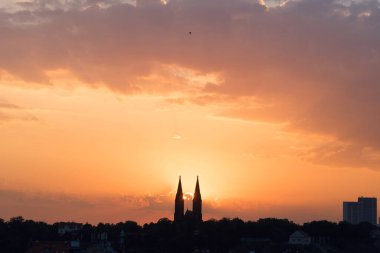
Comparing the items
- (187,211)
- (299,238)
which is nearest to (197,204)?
(187,211)

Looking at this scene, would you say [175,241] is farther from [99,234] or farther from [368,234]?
[368,234]

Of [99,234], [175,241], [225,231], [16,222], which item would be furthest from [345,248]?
[16,222]

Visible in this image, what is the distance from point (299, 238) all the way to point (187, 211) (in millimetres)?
31478

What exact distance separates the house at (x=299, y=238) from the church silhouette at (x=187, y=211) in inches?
969

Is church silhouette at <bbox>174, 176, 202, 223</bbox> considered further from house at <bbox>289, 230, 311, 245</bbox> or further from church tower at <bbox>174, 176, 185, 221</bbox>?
house at <bbox>289, 230, 311, 245</bbox>

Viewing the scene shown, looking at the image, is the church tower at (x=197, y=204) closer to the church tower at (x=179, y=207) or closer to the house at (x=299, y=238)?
the church tower at (x=179, y=207)

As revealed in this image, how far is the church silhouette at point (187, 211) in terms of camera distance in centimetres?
19095

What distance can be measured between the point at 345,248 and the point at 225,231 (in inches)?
1089

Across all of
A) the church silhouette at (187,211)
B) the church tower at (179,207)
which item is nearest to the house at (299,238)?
the church silhouette at (187,211)

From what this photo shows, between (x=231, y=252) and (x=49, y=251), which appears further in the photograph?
(x=231, y=252)

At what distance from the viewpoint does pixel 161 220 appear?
192125mm

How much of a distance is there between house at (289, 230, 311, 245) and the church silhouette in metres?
24.6

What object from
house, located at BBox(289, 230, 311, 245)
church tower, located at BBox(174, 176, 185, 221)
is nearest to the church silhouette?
church tower, located at BBox(174, 176, 185, 221)

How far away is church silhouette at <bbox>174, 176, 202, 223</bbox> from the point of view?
626 ft
